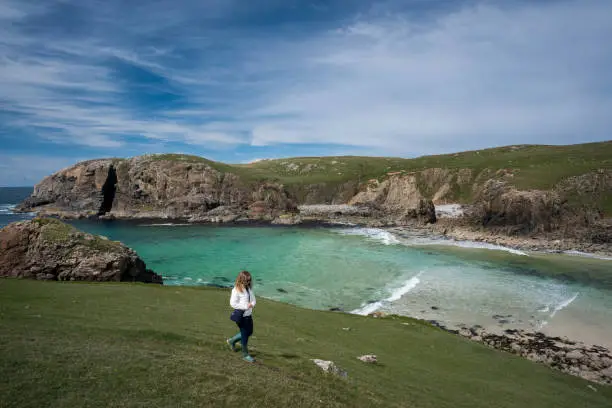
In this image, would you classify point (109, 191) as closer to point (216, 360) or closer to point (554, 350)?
point (554, 350)

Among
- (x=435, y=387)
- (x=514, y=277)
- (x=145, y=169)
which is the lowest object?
(x=514, y=277)

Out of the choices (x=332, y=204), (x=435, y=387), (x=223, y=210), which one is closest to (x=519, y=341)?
(x=435, y=387)

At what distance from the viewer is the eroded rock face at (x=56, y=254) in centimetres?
2997

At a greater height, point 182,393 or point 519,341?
point 182,393

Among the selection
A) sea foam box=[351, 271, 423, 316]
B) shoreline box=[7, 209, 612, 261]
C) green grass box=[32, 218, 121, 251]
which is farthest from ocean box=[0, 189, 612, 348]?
green grass box=[32, 218, 121, 251]

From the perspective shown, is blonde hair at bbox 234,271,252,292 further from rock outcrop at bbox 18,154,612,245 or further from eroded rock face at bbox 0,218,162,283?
rock outcrop at bbox 18,154,612,245

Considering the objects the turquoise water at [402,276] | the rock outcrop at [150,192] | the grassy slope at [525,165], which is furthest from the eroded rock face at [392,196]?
the turquoise water at [402,276]

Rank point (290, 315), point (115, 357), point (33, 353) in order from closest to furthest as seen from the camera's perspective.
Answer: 1. point (33, 353)
2. point (115, 357)
3. point (290, 315)

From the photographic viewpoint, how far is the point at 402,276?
52844mm

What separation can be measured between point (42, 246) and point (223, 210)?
10149 cm

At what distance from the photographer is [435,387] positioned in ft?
51.7

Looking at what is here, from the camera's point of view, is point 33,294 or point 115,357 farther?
point 33,294

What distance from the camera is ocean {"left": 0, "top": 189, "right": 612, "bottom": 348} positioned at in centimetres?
3709

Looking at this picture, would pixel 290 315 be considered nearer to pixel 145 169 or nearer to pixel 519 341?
pixel 519 341
